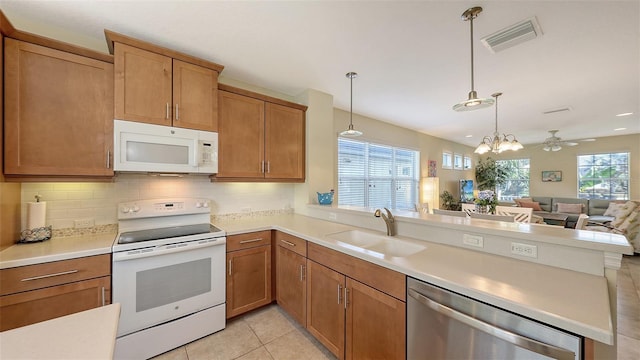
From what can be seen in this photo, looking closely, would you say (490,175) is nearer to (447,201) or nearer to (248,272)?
(447,201)

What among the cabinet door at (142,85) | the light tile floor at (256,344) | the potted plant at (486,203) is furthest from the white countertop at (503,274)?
the potted plant at (486,203)

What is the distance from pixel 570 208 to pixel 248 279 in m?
8.65

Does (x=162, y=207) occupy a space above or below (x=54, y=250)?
above

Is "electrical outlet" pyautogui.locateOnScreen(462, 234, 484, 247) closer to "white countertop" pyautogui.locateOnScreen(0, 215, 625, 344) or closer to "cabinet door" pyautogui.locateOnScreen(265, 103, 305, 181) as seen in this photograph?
"white countertop" pyautogui.locateOnScreen(0, 215, 625, 344)

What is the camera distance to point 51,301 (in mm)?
1530

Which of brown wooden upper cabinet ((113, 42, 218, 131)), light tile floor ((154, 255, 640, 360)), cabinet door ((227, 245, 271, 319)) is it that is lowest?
light tile floor ((154, 255, 640, 360))

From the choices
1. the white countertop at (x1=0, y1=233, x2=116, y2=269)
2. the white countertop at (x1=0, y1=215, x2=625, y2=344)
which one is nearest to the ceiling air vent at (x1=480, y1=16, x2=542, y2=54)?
the white countertop at (x1=0, y1=215, x2=625, y2=344)

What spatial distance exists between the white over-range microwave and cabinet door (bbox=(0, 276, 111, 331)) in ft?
2.85

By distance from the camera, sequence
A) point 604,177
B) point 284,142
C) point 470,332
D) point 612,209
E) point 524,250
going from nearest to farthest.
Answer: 1. point 470,332
2. point 524,250
3. point 284,142
4. point 612,209
5. point 604,177

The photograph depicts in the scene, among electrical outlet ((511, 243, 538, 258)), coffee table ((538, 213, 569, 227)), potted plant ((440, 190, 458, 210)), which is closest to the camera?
electrical outlet ((511, 243, 538, 258))

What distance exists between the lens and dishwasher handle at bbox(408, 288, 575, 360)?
2.81 feet

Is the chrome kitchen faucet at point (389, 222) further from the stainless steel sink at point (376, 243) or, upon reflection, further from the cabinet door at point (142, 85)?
the cabinet door at point (142, 85)

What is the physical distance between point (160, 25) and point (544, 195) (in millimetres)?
10313

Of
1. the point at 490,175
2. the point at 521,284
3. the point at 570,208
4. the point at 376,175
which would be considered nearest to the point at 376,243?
the point at 521,284
